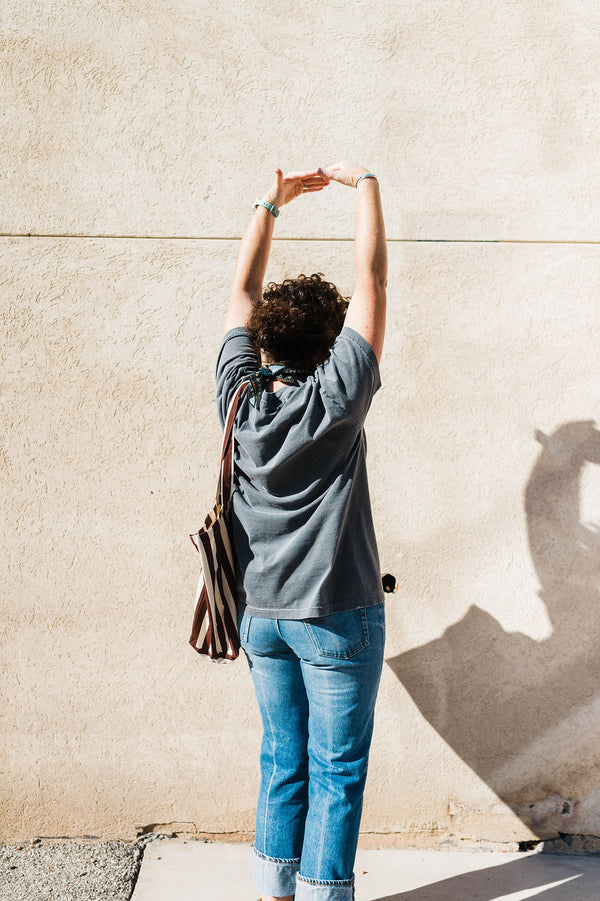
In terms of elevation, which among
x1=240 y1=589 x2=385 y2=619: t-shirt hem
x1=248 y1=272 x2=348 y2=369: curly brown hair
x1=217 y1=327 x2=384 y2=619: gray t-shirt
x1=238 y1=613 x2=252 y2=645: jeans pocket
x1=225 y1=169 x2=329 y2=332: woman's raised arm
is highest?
x1=225 y1=169 x2=329 y2=332: woman's raised arm

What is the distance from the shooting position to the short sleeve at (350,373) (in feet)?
5.73

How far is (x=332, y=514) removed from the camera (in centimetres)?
186

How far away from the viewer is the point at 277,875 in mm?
2066

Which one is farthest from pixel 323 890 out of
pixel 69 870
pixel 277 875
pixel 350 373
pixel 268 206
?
pixel 268 206

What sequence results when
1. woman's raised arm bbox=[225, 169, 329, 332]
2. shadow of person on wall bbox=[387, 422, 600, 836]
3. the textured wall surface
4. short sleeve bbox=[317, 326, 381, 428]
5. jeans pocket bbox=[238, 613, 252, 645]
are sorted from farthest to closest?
shadow of person on wall bbox=[387, 422, 600, 836]
the textured wall surface
woman's raised arm bbox=[225, 169, 329, 332]
jeans pocket bbox=[238, 613, 252, 645]
short sleeve bbox=[317, 326, 381, 428]

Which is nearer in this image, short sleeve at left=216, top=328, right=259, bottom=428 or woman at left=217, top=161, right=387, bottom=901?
woman at left=217, top=161, right=387, bottom=901

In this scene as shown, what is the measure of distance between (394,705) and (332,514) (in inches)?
47.3

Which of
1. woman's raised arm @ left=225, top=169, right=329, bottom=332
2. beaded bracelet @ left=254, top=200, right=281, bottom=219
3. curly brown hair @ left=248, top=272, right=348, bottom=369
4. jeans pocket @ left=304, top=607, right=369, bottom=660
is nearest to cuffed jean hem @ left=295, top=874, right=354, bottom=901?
jeans pocket @ left=304, top=607, right=369, bottom=660

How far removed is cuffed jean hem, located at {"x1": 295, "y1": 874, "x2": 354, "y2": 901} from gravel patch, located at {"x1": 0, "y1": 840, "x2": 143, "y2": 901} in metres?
0.78

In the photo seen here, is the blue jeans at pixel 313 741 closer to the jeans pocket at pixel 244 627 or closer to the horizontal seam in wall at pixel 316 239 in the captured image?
the jeans pocket at pixel 244 627

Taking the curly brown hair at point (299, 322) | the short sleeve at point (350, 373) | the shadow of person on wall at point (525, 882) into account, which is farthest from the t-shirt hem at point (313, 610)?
the shadow of person on wall at point (525, 882)

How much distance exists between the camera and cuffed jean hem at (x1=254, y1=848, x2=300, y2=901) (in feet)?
6.77

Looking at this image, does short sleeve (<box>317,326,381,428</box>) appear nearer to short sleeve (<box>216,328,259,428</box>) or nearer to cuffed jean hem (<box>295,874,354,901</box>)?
short sleeve (<box>216,328,259,428</box>)

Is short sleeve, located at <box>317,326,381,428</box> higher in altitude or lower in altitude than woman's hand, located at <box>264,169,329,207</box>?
lower
